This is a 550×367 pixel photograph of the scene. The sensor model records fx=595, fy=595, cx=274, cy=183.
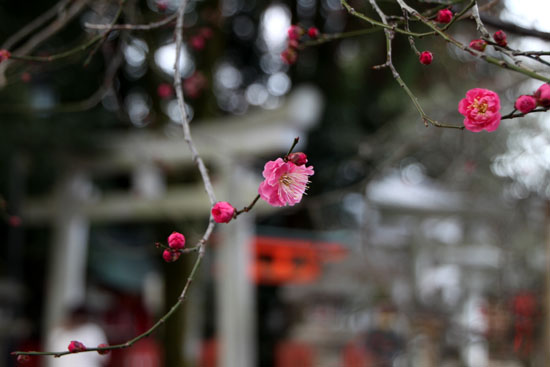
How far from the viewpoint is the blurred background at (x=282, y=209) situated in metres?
3.42

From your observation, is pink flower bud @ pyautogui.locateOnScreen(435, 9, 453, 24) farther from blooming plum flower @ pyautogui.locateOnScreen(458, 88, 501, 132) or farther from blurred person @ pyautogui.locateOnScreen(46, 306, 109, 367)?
blurred person @ pyautogui.locateOnScreen(46, 306, 109, 367)

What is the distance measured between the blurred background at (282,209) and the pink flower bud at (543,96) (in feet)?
4.38

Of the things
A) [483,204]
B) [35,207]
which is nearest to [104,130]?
[35,207]

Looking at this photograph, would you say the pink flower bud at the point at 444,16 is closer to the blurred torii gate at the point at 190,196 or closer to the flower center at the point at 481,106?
the flower center at the point at 481,106

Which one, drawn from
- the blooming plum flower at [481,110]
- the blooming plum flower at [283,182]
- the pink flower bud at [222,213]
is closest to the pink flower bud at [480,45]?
the blooming plum flower at [481,110]

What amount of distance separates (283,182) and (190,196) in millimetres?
3610

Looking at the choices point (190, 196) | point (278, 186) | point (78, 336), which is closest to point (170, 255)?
point (278, 186)

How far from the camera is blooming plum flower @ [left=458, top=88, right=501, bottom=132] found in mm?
826

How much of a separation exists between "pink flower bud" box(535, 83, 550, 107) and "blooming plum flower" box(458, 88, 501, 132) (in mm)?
66

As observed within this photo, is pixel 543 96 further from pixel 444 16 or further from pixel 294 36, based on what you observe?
pixel 294 36

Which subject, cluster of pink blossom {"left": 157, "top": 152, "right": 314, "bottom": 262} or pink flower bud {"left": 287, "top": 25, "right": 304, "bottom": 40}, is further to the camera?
pink flower bud {"left": 287, "top": 25, "right": 304, "bottom": 40}

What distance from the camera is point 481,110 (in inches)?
33.4

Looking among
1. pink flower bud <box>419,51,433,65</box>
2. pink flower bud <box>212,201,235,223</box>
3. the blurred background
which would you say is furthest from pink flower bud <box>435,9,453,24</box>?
the blurred background

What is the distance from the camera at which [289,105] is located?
3.68 meters
